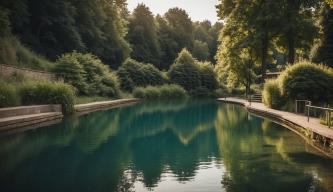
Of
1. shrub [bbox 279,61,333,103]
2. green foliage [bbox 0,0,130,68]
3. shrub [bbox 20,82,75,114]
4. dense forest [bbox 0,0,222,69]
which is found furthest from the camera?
dense forest [bbox 0,0,222,69]

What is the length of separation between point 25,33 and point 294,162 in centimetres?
3610

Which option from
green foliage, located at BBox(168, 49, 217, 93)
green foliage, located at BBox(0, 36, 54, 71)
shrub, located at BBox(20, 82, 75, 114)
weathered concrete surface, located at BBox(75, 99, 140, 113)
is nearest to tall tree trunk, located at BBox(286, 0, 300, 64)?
weathered concrete surface, located at BBox(75, 99, 140, 113)

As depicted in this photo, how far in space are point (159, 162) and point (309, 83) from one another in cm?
1532

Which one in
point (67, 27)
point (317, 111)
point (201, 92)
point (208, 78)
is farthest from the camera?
point (208, 78)

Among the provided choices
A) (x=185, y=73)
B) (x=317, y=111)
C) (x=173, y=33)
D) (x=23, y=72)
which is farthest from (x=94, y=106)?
(x=173, y=33)

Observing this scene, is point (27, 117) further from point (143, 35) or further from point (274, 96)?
point (143, 35)

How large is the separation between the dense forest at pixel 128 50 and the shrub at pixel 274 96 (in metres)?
2.58

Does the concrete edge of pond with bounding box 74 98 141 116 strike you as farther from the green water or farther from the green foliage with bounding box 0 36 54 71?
the green water

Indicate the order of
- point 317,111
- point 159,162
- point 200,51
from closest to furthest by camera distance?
point 159,162, point 317,111, point 200,51

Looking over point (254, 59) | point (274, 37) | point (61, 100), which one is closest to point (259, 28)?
point (274, 37)

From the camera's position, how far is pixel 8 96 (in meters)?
18.5

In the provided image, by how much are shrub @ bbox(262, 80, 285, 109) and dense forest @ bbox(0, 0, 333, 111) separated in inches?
102

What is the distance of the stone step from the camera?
15.0 meters

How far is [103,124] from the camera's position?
1886 centimetres
